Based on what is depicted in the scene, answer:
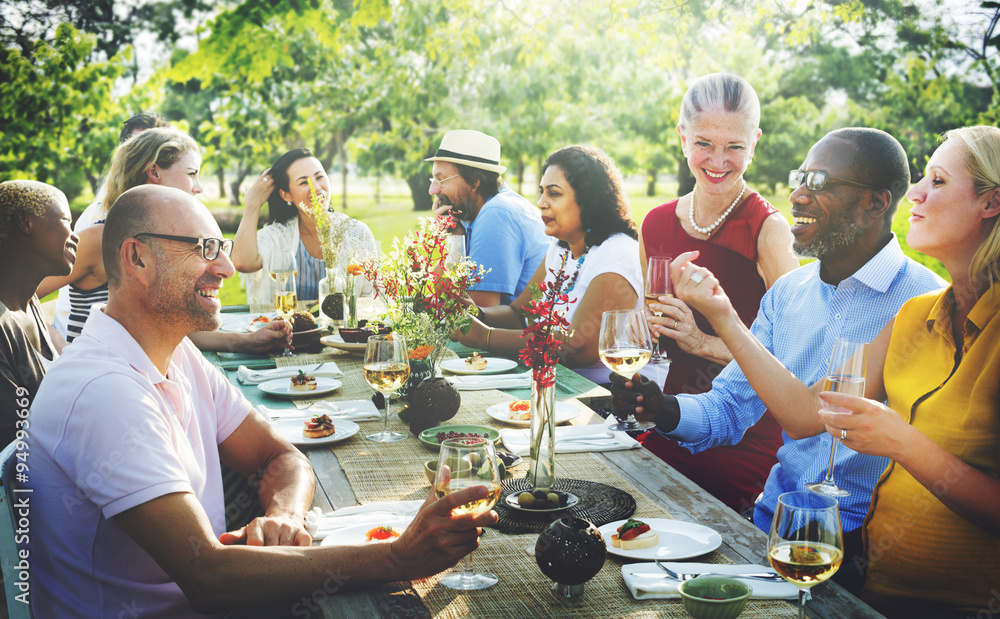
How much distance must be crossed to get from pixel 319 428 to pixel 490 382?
88 centimetres

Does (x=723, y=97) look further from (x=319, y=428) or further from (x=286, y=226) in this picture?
(x=286, y=226)

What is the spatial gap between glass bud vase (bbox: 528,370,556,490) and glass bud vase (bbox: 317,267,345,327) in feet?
8.26

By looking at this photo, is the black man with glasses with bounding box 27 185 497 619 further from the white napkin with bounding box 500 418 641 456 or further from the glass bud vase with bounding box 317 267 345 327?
the glass bud vase with bounding box 317 267 345 327

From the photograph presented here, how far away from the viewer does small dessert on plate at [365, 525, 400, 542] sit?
1.69 m

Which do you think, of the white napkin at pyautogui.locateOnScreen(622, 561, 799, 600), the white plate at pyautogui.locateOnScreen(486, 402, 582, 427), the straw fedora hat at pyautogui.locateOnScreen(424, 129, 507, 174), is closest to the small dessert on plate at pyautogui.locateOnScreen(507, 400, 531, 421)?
A: the white plate at pyautogui.locateOnScreen(486, 402, 582, 427)

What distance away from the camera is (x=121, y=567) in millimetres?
1616

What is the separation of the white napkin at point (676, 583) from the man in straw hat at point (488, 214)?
320 centimetres

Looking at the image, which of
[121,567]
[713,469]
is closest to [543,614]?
[121,567]

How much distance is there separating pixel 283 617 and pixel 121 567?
358 mm

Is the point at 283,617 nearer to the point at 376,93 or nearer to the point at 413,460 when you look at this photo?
the point at 413,460

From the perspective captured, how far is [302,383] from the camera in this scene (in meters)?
3.01

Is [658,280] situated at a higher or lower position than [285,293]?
higher

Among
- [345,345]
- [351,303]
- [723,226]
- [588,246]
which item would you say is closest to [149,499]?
[345,345]

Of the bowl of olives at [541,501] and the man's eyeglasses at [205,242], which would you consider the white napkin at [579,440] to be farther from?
the man's eyeglasses at [205,242]
